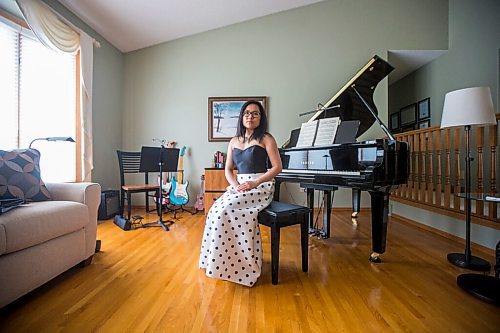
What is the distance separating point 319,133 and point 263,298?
1.66m

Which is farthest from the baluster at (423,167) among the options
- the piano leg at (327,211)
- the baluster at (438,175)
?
the piano leg at (327,211)

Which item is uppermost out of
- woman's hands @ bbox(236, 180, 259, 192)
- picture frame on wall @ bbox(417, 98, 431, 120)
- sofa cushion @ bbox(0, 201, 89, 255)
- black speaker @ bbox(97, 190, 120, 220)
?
picture frame on wall @ bbox(417, 98, 431, 120)

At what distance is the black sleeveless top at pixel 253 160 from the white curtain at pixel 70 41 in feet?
8.12

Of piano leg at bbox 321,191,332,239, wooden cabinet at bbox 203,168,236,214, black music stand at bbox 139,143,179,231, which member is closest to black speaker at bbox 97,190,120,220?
black music stand at bbox 139,143,179,231

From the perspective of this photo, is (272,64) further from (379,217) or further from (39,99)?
(39,99)

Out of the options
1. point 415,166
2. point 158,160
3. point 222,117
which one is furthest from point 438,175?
point 158,160

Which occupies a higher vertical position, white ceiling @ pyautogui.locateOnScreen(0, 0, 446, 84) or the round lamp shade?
white ceiling @ pyautogui.locateOnScreen(0, 0, 446, 84)

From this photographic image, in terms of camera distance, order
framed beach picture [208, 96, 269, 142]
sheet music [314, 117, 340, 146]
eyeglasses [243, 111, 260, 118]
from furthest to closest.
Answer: framed beach picture [208, 96, 269, 142] < sheet music [314, 117, 340, 146] < eyeglasses [243, 111, 260, 118]

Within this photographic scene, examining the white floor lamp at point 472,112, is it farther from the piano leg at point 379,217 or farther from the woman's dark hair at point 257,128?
the woman's dark hair at point 257,128

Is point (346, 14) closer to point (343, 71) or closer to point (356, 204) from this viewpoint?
point (343, 71)

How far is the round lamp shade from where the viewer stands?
73.5 inches

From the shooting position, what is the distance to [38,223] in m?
1.42

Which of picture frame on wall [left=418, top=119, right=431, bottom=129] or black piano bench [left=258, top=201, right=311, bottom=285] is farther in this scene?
picture frame on wall [left=418, top=119, right=431, bottom=129]

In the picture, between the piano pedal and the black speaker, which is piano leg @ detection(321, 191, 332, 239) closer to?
the piano pedal
